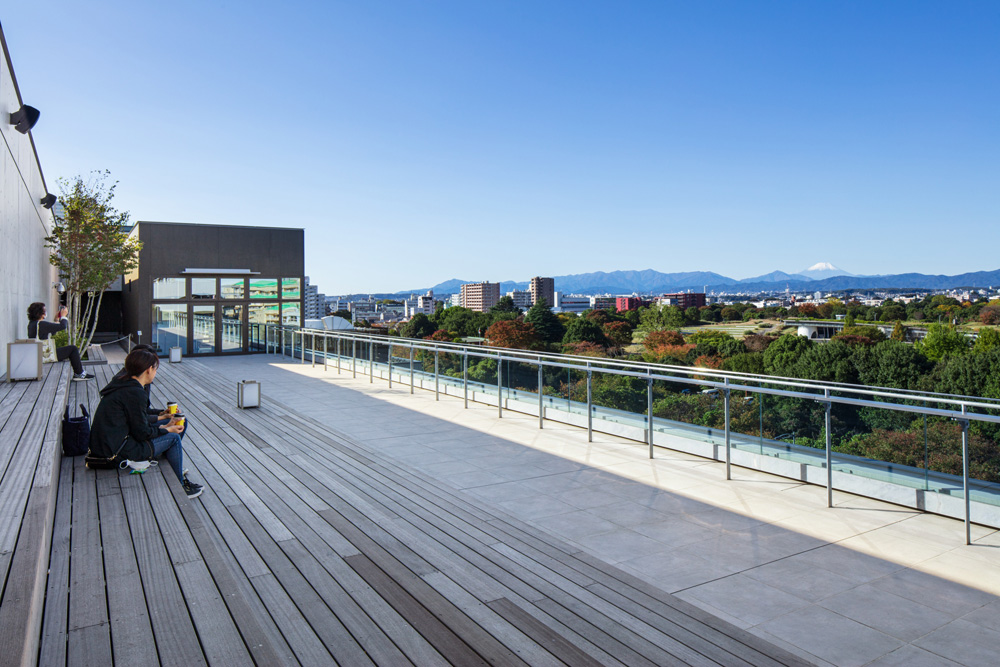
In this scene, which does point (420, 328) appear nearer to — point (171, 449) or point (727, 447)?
point (727, 447)

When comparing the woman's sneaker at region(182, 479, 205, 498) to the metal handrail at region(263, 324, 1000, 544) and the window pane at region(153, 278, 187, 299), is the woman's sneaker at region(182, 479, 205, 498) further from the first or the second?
the window pane at region(153, 278, 187, 299)

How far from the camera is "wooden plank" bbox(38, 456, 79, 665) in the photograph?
2164mm

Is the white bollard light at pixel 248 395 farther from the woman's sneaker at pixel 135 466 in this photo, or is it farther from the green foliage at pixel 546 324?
the green foliage at pixel 546 324

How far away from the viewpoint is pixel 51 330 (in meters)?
9.18

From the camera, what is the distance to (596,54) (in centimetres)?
3359

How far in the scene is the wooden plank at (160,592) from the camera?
2234mm

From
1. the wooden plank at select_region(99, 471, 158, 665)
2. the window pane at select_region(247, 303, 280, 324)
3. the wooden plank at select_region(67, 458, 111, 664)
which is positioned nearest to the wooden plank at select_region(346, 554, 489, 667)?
the wooden plank at select_region(99, 471, 158, 665)

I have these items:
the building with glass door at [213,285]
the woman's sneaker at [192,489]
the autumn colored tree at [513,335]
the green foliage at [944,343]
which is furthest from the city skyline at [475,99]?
the green foliage at [944,343]

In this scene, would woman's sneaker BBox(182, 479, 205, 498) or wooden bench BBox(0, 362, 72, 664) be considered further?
woman's sneaker BBox(182, 479, 205, 498)

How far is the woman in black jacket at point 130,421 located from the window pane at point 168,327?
16.7 meters

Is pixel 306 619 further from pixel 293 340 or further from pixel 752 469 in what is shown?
pixel 293 340

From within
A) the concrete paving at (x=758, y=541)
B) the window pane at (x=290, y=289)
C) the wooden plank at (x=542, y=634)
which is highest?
the window pane at (x=290, y=289)

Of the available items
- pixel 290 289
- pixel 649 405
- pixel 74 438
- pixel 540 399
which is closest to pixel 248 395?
pixel 74 438

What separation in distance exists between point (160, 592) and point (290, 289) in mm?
19379
